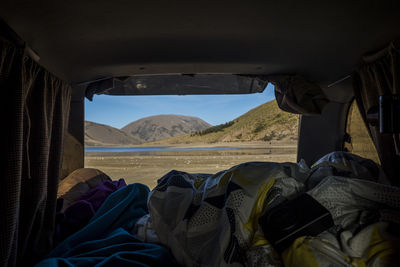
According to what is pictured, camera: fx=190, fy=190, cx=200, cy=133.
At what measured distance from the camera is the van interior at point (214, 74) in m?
0.61

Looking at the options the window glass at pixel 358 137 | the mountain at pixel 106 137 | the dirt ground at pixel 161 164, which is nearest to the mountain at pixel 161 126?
the mountain at pixel 106 137

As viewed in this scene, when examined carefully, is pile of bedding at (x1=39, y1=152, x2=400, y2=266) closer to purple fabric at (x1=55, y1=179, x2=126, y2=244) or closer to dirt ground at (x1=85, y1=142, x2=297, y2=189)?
purple fabric at (x1=55, y1=179, x2=126, y2=244)

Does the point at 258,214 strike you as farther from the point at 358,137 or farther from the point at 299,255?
the point at 358,137

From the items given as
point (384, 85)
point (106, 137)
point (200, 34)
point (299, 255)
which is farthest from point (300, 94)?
point (106, 137)

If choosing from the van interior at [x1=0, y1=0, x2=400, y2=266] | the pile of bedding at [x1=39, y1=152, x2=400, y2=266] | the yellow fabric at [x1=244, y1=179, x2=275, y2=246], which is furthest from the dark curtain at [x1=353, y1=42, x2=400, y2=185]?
the yellow fabric at [x1=244, y1=179, x2=275, y2=246]

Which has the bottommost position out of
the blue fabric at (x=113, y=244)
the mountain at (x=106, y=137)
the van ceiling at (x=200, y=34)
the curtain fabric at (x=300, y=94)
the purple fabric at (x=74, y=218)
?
the mountain at (x=106, y=137)

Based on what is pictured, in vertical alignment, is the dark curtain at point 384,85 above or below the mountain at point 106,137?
above

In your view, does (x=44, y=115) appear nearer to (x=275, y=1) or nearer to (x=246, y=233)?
(x=246, y=233)

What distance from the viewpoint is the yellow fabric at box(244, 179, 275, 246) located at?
62 centimetres

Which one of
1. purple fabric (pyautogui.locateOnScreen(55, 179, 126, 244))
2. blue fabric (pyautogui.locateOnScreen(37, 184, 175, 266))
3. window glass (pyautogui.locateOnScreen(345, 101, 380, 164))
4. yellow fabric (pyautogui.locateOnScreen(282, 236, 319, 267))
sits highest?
window glass (pyautogui.locateOnScreen(345, 101, 380, 164))

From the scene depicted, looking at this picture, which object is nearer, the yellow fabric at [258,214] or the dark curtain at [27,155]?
the yellow fabric at [258,214]

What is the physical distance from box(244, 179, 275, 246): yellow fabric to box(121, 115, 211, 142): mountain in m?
28.1

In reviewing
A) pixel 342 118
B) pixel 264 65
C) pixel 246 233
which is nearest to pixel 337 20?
pixel 264 65

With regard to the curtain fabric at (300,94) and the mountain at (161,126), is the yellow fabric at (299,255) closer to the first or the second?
the curtain fabric at (300,94)
